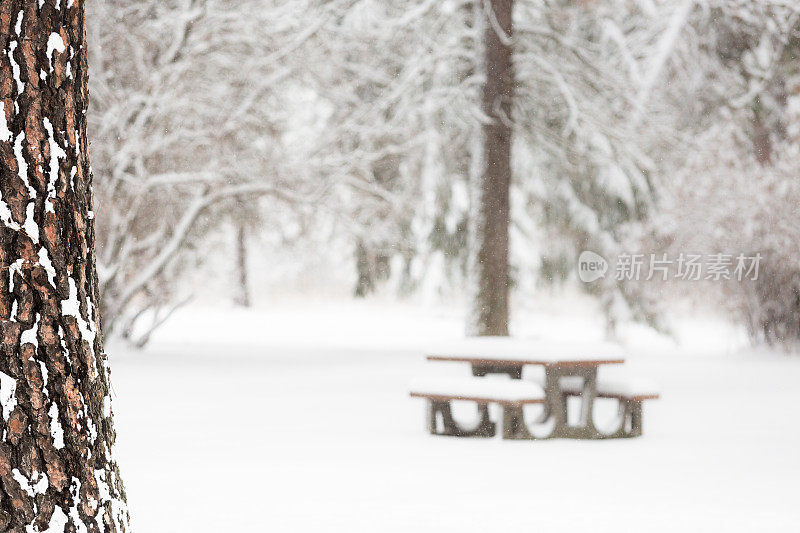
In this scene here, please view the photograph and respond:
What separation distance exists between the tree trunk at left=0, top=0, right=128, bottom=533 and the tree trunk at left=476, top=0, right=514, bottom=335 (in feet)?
35.8

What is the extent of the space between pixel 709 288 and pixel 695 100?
5.42 meters

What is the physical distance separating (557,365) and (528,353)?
→ 0.24 metres

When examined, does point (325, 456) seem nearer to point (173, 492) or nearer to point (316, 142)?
point (173, 492)

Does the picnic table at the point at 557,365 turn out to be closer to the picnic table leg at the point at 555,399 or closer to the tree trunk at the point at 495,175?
the picnic table leg at the point at 555,399

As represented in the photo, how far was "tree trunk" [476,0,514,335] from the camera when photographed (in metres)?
14.4

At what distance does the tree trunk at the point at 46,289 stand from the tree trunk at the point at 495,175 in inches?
429

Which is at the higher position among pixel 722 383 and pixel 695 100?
pixel 695 100

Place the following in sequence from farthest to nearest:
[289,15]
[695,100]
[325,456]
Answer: [695,100], [289,15], [325,456]

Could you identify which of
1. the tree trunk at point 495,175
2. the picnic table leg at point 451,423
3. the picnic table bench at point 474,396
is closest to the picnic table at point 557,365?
the picnic table bench at point 474,396

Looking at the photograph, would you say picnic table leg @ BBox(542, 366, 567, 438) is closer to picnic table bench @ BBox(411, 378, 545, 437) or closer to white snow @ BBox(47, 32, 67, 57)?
picnic table bench @ BBox(411, 378, 545, 437)

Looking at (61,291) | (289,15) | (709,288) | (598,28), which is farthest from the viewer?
(598,28)

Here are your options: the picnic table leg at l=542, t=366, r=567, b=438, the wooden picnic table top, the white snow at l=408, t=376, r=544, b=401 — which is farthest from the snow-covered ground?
the wooden picnic table top

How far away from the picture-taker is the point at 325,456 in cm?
827

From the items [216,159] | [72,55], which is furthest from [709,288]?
[72,55]
